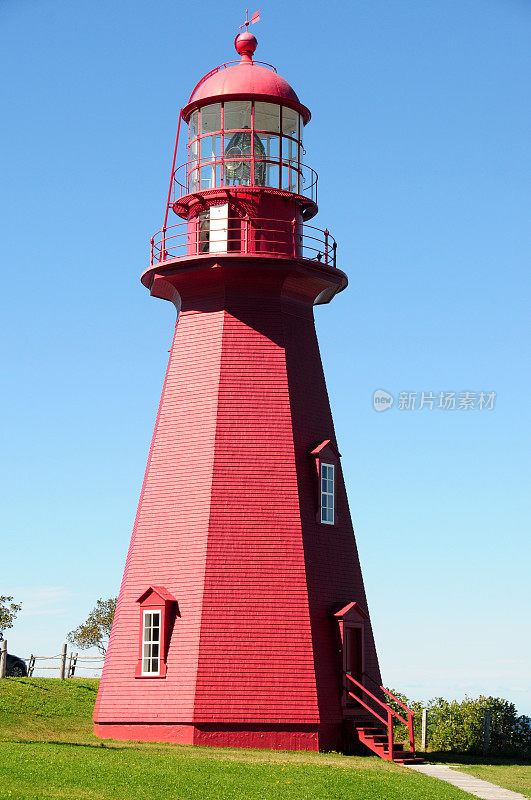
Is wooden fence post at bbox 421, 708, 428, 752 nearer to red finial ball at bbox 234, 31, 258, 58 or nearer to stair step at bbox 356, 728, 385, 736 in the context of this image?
stair step at bbox 356, 728, 385, 736

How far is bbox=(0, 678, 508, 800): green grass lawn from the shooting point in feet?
63.2

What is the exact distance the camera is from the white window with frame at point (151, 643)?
1039 inches

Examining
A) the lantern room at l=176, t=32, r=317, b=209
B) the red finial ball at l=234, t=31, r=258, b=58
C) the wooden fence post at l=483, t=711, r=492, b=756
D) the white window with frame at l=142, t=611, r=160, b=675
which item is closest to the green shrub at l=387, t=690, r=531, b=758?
the wooden fence post at l=483, t=711, r=492, b=756

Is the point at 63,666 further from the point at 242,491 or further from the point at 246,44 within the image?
the point at 246,44

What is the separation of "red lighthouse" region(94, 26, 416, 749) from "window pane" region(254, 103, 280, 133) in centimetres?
3

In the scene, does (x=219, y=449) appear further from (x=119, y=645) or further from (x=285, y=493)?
(x=119, y=645)

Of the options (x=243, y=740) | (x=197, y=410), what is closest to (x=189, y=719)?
(x=243, y=740)

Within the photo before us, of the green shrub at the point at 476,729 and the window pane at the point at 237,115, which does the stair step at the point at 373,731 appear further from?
the window pane at the point at 237,115

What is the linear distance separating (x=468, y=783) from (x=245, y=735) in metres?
4.99

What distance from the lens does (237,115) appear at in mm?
28984

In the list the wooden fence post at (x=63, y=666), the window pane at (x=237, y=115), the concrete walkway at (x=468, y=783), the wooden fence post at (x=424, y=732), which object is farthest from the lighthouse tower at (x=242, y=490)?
the wooden fence post at (x=63, y=666)

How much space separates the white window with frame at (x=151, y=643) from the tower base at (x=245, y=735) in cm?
130

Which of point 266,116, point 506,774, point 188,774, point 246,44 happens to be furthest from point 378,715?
point 246,44

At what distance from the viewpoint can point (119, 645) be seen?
90.0 feet
